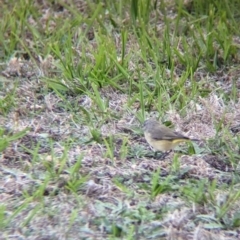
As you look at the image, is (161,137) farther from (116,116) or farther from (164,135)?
(116,116)

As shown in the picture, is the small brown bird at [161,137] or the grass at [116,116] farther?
the small brown bird at [161,137]

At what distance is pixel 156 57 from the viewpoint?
6879 millimetres

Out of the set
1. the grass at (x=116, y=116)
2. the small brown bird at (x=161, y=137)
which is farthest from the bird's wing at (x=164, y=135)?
the grass at (x=116, y=116)

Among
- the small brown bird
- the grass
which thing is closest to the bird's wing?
the small brown bird

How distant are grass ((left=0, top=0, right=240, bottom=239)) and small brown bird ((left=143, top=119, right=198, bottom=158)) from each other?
0.09 m

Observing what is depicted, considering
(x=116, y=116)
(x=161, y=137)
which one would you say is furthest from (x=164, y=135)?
(x=116, y=116)

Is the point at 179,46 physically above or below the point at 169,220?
below

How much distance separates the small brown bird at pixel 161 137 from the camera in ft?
17.8

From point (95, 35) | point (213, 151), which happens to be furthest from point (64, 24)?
point (213, 151)

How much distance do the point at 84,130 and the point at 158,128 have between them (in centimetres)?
61

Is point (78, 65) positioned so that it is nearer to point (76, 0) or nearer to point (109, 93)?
point (109, 93)

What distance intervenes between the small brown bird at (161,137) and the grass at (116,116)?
89 mm

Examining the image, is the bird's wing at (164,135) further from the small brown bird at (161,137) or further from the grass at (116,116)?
the grass at (116,116)

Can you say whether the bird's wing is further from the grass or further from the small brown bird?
the grass
